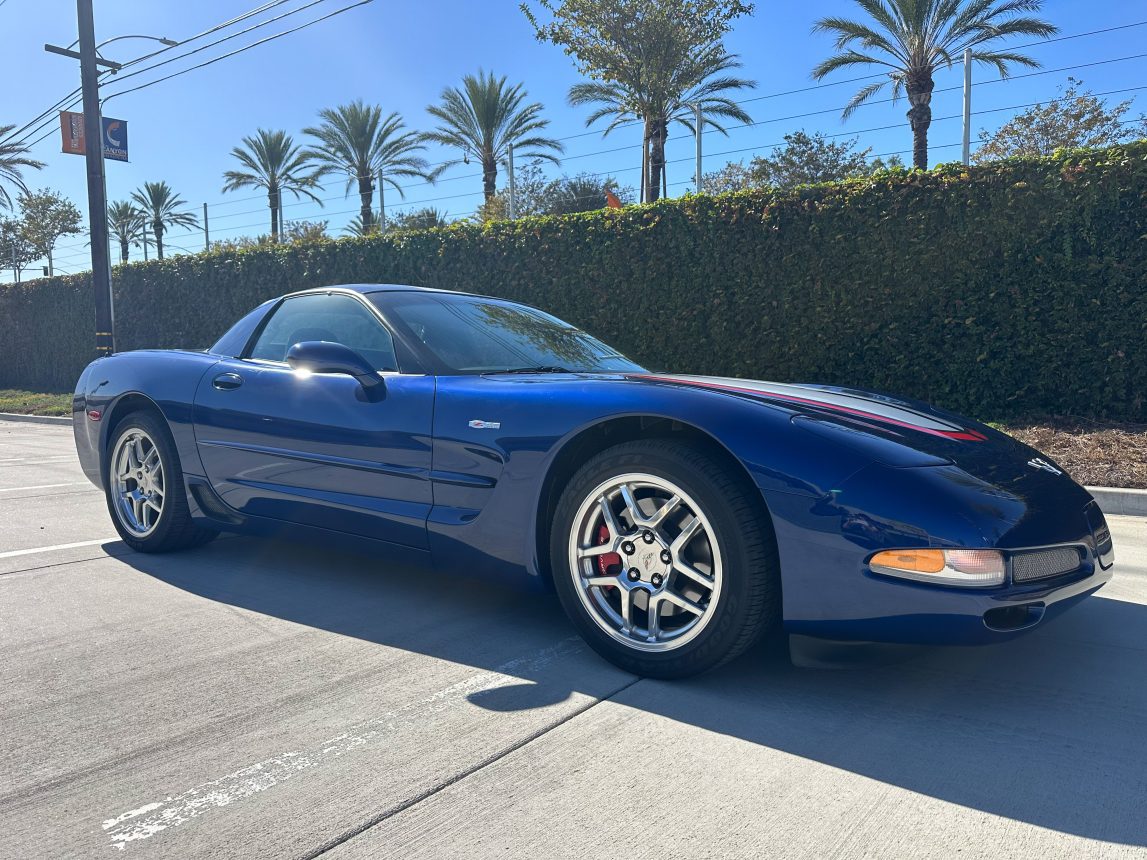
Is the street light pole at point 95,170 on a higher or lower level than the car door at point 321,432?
higher

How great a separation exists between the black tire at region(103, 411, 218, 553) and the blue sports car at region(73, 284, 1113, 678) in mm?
46

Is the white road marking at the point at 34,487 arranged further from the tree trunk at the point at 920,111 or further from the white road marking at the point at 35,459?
the tree trunk at the point at 920,111

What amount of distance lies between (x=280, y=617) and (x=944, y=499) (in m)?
2.47

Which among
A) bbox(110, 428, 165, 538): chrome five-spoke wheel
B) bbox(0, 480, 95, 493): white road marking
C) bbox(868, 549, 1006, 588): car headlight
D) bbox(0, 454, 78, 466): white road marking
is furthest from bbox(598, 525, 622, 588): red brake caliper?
bbox(0, 454, 78, 466): white road marking

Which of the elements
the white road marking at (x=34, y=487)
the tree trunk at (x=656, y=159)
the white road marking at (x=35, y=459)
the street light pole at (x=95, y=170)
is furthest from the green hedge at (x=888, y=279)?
the tree trunk at (x=656, y=159)

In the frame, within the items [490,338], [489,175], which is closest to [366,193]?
[489,175]

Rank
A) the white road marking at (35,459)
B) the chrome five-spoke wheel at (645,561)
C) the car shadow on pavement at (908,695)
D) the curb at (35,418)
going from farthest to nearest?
the curb at (35,418)
the white road marking at (35,459)
the chrome five-spoke wheel at (645,561)
the car shadow on pavement at (908,695)

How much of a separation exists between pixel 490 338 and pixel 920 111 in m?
21.2

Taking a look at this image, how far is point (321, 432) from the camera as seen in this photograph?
3561mm

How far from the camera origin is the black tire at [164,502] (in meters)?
4.27

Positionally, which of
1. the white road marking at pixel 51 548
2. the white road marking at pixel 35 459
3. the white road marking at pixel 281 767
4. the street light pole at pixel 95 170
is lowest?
the white road marking at pixel 35 459

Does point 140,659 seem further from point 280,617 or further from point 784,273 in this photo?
point 784,273

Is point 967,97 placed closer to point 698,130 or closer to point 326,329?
point 698,130

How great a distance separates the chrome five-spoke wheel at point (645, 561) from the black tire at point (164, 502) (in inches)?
93.0
